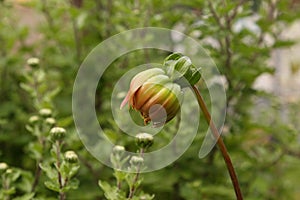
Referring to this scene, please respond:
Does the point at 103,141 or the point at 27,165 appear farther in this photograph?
the point at 27,165

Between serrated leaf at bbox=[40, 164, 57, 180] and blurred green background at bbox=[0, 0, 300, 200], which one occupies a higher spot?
blurred green background at bbox=[0, 0, 300, 200]

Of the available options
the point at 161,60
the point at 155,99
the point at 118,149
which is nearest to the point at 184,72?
the point at 155,99

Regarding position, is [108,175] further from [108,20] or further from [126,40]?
[108,20]

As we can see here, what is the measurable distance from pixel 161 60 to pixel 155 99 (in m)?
0.60

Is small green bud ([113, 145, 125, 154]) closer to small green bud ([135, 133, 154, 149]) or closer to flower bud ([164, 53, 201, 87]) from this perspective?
small green bud ([135, 133, 154, 149])

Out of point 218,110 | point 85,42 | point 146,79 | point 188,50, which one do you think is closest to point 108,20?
point 85,42

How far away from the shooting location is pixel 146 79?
464 millimetres

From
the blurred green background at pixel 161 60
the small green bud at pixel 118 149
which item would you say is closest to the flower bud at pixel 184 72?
the small green bud at pixel 118 149

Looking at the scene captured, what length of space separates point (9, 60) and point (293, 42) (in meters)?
0.60


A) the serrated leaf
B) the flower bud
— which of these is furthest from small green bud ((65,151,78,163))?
the flower bud

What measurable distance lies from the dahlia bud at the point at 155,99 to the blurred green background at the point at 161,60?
32 centimetres

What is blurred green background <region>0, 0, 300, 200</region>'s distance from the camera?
0.90m

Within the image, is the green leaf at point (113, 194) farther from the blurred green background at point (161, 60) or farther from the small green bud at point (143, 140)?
the blurred green background at point (161, 60)

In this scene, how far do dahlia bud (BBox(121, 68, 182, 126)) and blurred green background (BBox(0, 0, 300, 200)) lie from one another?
0.32 meters
